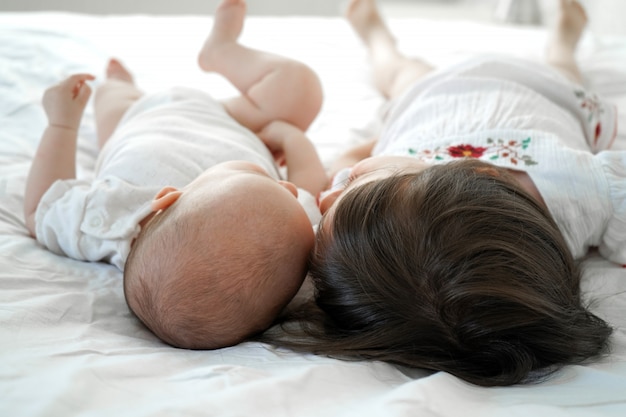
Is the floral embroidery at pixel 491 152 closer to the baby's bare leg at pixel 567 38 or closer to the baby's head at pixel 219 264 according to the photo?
the baby's head at pixel 219 264

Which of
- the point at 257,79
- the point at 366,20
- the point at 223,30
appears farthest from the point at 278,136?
the point at 366,20

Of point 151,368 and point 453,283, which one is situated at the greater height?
point 453,283

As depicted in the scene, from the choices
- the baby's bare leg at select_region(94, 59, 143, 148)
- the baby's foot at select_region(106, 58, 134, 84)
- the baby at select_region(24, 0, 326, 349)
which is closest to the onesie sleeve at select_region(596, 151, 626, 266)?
the baby at select_region(24, 0, 326, 349)

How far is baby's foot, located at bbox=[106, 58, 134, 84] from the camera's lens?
1.49 m

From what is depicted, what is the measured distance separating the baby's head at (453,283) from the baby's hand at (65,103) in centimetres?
55

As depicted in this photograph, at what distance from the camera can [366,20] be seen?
1799mm

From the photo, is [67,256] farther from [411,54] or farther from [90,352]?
[411,54]

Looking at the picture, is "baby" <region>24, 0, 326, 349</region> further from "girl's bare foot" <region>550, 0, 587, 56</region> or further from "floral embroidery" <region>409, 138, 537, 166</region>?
"girl's bare foot" <region>550, 0, 587, 56</region>

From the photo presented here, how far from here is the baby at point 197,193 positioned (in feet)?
2.40

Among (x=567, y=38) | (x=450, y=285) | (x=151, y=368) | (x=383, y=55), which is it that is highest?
(x=567, y=38)

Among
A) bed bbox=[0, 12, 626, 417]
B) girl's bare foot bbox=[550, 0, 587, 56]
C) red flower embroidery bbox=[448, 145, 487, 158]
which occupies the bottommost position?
bed bbox=[0, 12, 626, 417]

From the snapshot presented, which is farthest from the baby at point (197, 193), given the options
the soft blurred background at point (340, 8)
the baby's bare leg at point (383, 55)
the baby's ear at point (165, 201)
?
the soft blurred background at point (340, 8)

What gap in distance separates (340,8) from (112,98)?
5.53 ft

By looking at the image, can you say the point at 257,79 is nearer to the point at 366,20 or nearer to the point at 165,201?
the point at 165,201
